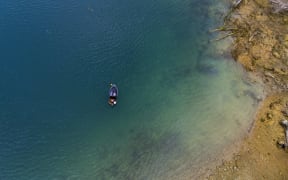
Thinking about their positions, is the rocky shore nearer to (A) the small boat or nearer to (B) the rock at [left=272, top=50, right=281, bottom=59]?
(B) the rock at [left=272, top=50, right=281, bottom=59]

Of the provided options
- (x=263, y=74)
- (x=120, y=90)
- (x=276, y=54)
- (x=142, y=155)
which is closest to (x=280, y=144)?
(x=263, y=74)

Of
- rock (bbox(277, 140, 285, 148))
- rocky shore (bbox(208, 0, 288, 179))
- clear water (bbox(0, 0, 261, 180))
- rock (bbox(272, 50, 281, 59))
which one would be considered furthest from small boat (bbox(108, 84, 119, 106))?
rock (bbox(272, 50, 281, 59))

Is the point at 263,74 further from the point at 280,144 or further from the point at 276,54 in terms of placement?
the point at 280,144

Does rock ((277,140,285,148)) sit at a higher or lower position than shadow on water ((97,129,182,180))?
lower

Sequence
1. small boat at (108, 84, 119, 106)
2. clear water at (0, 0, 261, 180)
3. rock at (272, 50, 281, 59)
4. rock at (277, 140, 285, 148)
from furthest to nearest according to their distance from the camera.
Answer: rock at (272, 50, 281, 59) < small boat at (108, 84, 119, 106) < clear water at (0, 0, 261, 180) < rock at (277, 140, 285, 148)

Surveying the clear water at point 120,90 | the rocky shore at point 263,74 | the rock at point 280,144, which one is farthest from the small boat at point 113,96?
the rock at point 280,144

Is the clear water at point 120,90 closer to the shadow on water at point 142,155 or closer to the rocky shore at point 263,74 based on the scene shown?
the shadow on water at point 142,155

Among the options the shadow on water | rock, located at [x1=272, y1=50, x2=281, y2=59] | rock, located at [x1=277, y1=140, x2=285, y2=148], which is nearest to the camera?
rock, located at [x1=277, y1=140, x2=285, y2=148]
